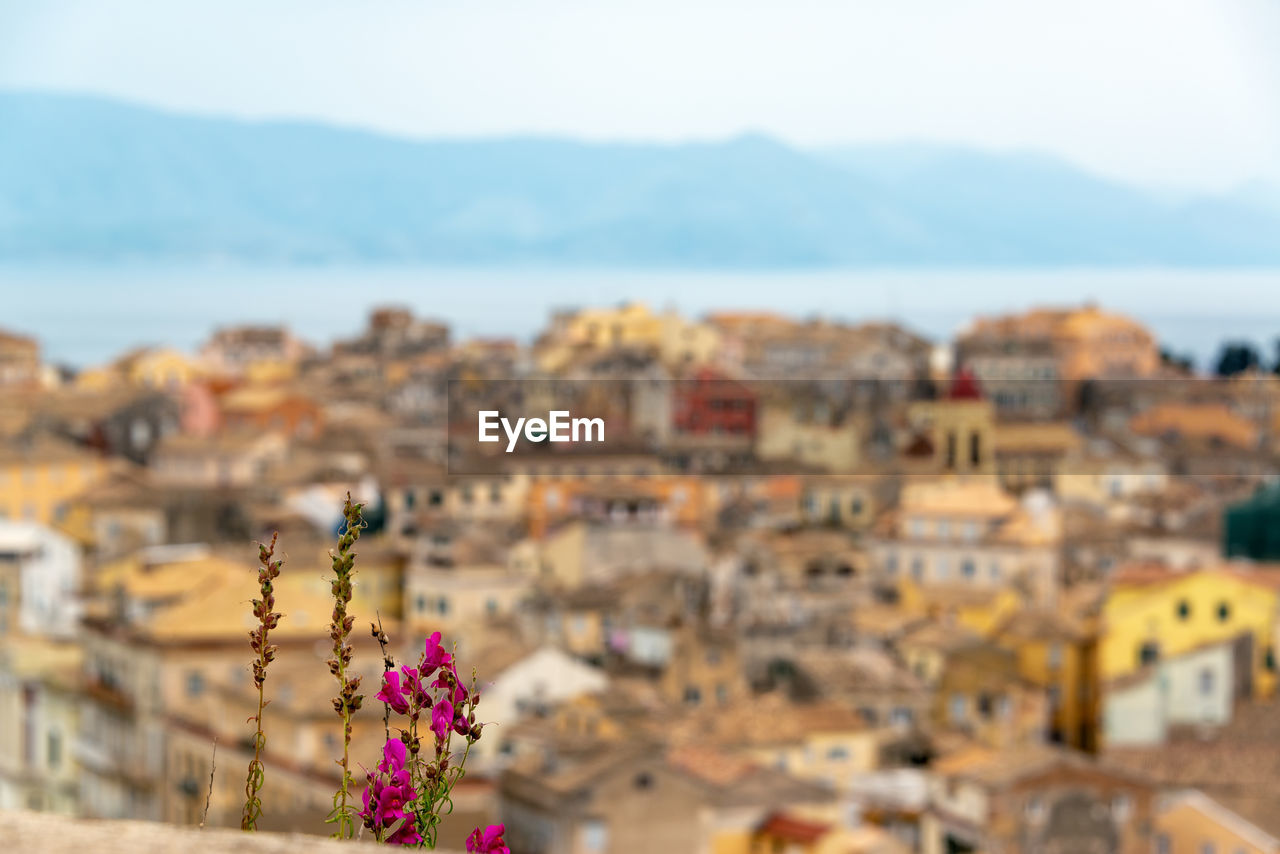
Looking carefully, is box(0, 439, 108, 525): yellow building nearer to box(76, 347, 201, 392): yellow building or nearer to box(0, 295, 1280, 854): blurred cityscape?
box(0, 295, 1280, 854): blurred cityscape

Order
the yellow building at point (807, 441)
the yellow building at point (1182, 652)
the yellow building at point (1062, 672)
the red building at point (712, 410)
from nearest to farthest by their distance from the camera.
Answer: the yellow building at point (1182, 652), the yellow building at point (1062, 672), the yellow building at point (807, 441), the red building at point (712, 410)

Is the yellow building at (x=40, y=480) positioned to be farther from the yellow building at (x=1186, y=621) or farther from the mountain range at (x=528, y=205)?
the mountain range at (x=528, y=205)

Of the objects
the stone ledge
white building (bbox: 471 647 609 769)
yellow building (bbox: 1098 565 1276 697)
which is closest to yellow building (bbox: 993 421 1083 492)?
yellow building (bbox: 1098 565 1276 697)

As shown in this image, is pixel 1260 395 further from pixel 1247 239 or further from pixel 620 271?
pixel 620 271

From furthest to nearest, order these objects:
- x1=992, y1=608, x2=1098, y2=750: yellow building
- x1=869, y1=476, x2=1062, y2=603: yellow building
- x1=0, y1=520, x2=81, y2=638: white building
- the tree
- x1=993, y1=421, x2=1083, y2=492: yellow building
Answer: the tree < x1=993, y1=421, x2=1083, y2=492: yellow building < x1=869, y1=476, x2=1062, y2=603: yellow building < x1=0, y1=520, x2=81, y2=638: white building < x1=992, y1=608, x2=1098, y2=750: yellow building

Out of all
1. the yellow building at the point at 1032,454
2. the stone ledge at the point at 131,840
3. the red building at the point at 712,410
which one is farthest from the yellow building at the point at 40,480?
the stone ledge at the point at 131,840

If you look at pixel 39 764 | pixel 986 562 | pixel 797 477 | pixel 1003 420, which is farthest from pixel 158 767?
pixel 1003 420

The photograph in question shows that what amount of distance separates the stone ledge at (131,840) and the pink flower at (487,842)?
0.32 meters

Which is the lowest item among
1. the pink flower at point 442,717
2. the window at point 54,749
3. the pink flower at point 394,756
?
the window at point 54,749

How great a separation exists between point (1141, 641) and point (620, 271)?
10910cm

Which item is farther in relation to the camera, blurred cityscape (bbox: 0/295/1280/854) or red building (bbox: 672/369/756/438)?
red building (bbox: 672/369/756/438)

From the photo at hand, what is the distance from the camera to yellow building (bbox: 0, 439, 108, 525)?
143ft

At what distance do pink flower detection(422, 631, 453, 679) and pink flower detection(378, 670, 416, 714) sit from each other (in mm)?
29

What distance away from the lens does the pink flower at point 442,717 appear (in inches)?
99.1
